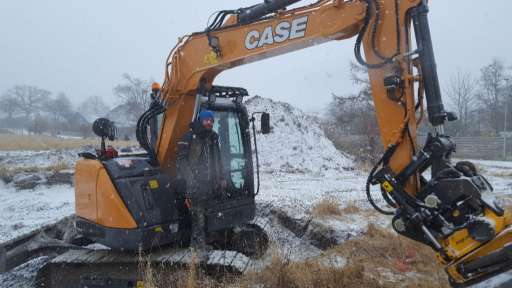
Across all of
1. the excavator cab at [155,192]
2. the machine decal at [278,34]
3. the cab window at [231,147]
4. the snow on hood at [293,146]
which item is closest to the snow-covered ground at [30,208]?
the excavator cab at [155,192]

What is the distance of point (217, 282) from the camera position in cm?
423

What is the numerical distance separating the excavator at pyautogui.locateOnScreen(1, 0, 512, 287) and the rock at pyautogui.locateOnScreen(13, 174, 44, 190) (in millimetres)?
9600

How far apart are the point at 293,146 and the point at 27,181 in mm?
11375

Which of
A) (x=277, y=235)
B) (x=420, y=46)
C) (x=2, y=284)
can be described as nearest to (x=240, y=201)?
(x=277, y=235)

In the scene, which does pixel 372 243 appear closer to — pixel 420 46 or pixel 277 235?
pixel 277 235

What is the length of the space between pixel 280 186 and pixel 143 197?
30.1 feet

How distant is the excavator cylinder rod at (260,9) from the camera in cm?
418

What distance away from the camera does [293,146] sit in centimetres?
2003

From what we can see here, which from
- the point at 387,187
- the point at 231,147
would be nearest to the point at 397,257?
the point at 387,187

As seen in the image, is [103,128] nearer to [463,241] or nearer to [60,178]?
[463,241]

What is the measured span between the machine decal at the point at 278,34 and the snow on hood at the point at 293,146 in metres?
12.9

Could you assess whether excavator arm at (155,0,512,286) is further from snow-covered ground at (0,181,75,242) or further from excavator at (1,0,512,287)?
snow-covered ground at (0,181,75,242)

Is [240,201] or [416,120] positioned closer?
[416,120]

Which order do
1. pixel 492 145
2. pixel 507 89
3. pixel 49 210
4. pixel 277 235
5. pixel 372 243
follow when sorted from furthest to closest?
pixel 507 89, pixel 492 145, pixel 49 210, pixel 277 235, pixel 372 243
